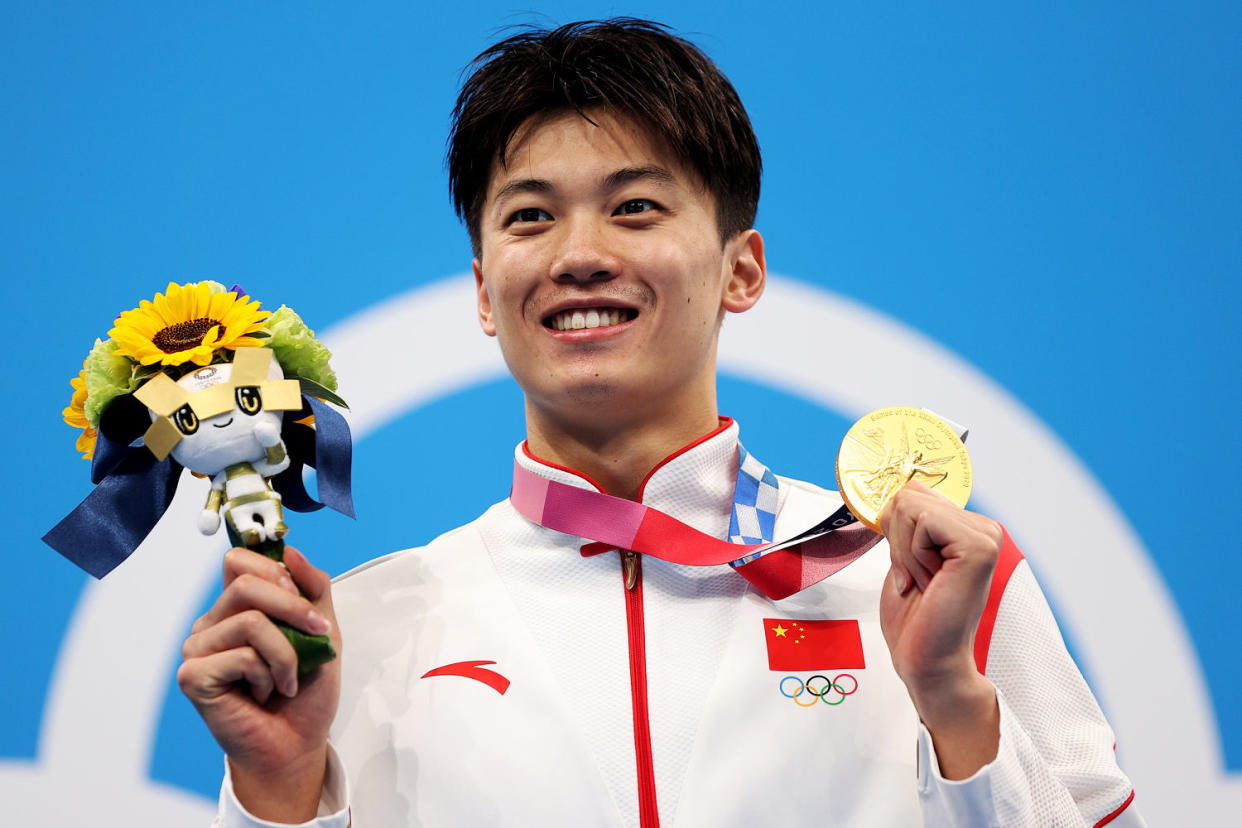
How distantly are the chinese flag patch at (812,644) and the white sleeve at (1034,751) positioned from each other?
0.58 ft

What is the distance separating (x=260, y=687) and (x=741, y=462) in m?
0.77

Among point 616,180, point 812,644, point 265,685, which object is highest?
Result: point 616,180

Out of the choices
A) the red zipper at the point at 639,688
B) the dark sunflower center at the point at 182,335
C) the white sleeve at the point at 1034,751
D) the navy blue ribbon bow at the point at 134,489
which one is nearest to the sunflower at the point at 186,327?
the dark sunflower center at the point at 182,335

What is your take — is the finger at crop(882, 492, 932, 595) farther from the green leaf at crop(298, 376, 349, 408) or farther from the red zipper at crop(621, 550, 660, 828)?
the green leaf at crop(298, 376, 349, 408)

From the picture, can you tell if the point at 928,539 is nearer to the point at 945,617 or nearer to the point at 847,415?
the point at 945,617

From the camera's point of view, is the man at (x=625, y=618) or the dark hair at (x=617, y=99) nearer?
the man at (x=625, y=618)

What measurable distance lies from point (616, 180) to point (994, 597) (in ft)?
2.50

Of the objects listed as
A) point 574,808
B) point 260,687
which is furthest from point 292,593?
point 574,808

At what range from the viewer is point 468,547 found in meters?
1.72

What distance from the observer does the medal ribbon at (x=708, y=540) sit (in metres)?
1.54

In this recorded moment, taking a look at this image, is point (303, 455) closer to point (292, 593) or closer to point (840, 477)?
point (292, 593)

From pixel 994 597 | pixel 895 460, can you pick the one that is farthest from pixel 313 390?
pixel 994 597

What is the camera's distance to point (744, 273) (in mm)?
1840

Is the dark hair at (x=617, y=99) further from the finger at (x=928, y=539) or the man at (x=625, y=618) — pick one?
the finger at (x=928, y=539)
